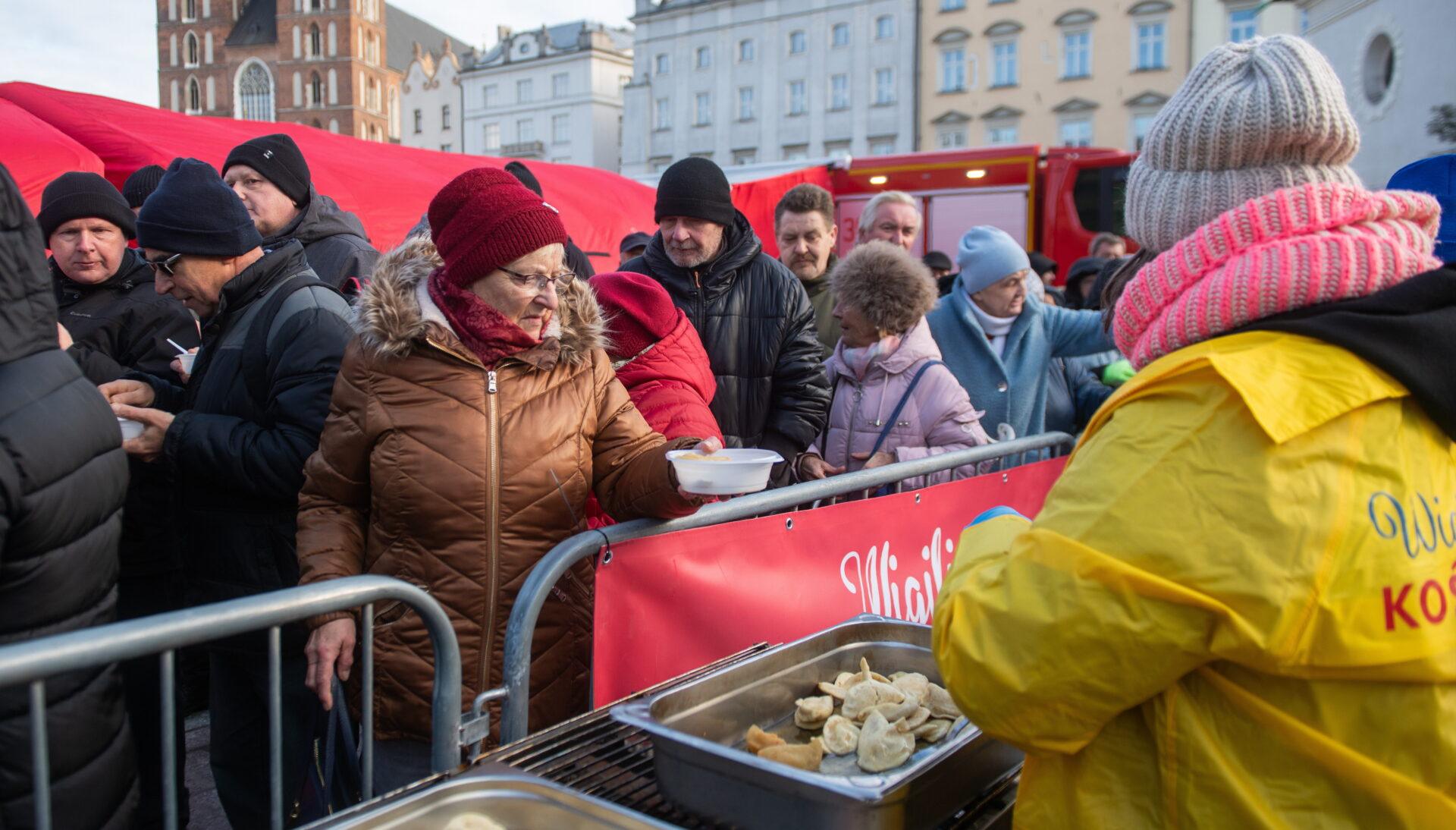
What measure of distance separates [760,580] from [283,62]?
310 ft

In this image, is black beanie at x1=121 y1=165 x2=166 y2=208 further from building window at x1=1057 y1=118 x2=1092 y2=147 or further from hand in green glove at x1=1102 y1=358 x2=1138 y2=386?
building window at x1=1057 y1=118 x2=1092 y2=147

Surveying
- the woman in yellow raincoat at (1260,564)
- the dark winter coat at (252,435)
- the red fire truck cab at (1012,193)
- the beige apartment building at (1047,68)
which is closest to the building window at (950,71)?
the beige apartment building at (1047,68)

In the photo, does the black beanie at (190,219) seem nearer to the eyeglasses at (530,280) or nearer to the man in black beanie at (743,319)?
the eyeglasses at (530,280)

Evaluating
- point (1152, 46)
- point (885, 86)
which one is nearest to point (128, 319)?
point (1152, 46)

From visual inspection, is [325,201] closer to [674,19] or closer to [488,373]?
[488,373]

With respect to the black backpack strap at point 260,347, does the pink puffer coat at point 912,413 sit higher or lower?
lower

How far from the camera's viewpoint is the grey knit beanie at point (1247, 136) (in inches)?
60.1

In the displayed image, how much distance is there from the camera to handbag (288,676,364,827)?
2.63m

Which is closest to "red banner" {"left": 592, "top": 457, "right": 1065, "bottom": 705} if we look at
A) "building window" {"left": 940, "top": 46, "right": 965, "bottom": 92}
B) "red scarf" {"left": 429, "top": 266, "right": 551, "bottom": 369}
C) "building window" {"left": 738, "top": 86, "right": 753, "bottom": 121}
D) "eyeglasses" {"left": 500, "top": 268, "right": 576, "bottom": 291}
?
"red scarf" {"left": 429, "top": 266, "right": 551, "bottom": 369}

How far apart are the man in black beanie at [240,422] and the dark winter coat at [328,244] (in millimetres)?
1104

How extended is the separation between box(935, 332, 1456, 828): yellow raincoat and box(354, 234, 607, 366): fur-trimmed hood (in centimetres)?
149

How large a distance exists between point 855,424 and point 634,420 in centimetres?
158

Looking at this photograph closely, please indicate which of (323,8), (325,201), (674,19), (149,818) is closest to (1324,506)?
(149,818)

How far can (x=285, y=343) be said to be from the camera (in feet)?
9.60
